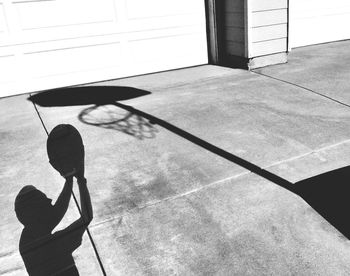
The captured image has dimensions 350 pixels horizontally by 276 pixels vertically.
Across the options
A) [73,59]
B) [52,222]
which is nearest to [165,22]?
[73,59]

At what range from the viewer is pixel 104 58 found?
803 centimetres

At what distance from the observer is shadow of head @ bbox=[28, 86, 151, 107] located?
6828 mm

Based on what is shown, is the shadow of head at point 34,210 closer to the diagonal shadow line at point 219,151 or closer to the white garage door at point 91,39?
the diagonal shadow line at point 219,151

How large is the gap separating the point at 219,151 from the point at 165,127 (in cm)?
115

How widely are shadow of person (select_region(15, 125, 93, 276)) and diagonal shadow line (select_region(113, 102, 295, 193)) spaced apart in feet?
8.06

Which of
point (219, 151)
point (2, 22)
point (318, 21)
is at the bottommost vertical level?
point (219, 151)

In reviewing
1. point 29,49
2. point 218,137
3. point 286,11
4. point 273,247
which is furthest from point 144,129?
point 286,11

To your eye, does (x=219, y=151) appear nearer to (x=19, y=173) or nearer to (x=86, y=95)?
(x=19, y=173)

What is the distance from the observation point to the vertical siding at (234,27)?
8055 mm

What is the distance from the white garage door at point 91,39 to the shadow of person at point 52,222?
20.9 ft

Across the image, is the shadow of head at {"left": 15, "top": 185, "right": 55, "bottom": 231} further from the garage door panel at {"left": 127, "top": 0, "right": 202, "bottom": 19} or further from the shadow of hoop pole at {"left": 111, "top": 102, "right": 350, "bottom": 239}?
the garage door panel at {"left": 127, "top": 0, "right": 202, "bottom": 19}

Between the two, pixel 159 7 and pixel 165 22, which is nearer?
pixel 159 7

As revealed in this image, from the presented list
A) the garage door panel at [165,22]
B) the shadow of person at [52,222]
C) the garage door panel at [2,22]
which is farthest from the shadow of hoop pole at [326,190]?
the garage door panel at [2,22]

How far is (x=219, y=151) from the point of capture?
4570mm
